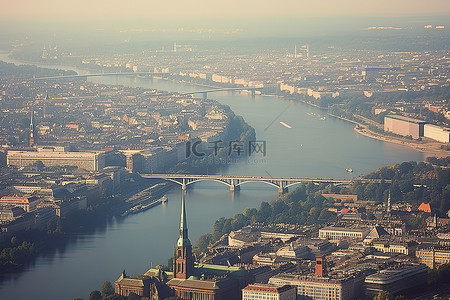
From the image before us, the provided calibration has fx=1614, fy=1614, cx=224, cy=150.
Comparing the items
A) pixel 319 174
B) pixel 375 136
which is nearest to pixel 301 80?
pixel 375 136

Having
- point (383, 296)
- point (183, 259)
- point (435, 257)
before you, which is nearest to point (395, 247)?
point (435, 257)

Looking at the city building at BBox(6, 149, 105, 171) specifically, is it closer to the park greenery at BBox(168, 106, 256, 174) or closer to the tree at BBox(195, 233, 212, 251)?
the park greenery at BBox(168, 106, 256, 174)

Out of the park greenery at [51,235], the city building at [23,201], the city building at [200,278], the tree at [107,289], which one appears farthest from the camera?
the city building at [23,201]

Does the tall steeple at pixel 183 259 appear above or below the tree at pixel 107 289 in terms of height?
above

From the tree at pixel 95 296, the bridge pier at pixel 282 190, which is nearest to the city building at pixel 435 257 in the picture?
the tree at pixel 95 296

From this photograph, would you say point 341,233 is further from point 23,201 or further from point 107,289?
point 23,201

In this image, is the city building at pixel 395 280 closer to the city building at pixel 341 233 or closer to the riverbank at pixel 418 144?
the city building at pixel 341 233
